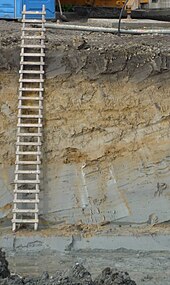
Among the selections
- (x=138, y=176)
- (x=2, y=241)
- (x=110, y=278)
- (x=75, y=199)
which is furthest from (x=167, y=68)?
(x=110, y=278)

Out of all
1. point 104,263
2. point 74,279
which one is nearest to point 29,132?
point 104,263

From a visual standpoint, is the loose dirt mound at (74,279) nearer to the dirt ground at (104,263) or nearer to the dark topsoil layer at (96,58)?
the dirt ground at (104,263)

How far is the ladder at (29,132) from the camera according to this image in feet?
35.2

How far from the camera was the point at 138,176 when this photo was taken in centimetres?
1091

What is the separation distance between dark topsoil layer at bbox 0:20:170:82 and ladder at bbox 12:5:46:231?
0.45ft

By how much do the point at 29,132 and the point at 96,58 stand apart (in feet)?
4.73

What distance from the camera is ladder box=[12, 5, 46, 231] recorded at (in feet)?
35.2

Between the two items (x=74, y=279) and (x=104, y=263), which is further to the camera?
(x=104, y=263)

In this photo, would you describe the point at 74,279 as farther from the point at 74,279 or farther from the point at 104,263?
the point at 104,263

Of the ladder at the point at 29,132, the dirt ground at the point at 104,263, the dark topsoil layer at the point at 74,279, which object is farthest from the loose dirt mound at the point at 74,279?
the ladder at the point at 29,132

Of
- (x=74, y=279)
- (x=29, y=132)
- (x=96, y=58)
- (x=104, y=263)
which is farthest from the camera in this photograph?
(x=29, y=132)

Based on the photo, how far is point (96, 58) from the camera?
10773 mm

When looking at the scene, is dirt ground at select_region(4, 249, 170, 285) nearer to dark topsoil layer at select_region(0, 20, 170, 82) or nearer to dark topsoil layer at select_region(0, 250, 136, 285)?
dark topsoil layer at select_region(0, 250, 136, 285)

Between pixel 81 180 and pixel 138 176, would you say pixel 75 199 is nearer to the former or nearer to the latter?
pixel 81 180
